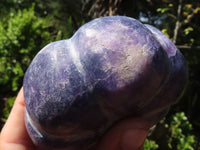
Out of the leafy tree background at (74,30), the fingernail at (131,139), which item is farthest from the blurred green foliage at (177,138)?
the fingernail at (131,139)

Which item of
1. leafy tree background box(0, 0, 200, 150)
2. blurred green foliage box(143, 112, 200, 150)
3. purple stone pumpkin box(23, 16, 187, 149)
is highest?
purple stone pumpkin box(23, 16, 187, 149)

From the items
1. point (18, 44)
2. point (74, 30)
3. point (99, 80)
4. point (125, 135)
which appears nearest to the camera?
point (99, 80)

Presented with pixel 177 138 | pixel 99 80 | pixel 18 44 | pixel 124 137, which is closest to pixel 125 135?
pixel 124 137

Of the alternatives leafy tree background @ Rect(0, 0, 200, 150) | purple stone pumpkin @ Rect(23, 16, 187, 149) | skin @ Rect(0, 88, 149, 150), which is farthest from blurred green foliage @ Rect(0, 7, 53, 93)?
purple stone pumpkin @ Rect(23, 16, 187, 149)

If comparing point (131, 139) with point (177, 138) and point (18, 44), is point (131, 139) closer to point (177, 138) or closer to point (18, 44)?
point (177, 138)

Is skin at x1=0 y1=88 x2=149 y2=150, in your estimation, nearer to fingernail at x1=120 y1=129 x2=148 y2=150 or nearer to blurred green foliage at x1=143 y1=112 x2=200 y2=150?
fingernail at x1=120 y1=129 x2=148 y2=150

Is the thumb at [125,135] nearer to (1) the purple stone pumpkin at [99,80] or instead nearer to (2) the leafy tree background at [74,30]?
(1) the purple stone pumpkin at [99,80]
